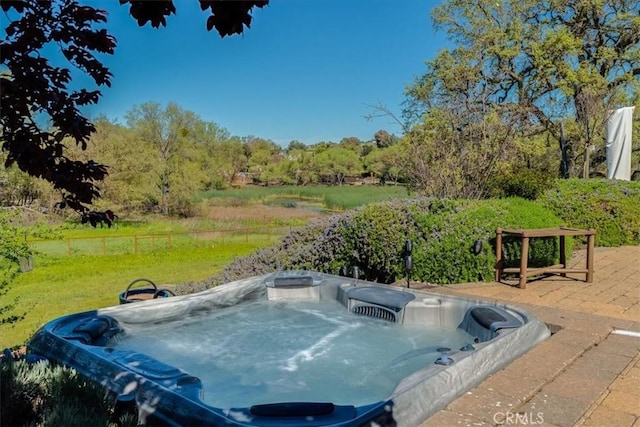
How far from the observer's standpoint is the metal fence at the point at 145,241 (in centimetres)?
1495

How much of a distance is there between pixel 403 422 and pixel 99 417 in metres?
1.38

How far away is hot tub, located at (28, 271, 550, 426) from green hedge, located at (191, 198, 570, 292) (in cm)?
92

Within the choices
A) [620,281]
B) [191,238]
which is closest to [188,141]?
[191,238]

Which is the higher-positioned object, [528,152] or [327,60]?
[327,60]

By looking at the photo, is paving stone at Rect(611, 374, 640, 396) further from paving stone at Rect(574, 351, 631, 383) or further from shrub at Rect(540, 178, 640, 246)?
shrub at Rect(540, 178, 640, 246)

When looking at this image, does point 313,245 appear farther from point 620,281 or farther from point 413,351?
point 620,281

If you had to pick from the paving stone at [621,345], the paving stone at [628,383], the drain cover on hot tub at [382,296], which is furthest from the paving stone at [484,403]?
the drain cover on hot tub at [382,296]

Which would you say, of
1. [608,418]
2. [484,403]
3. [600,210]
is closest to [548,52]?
[600,210]

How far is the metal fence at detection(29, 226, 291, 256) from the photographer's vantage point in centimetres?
1495

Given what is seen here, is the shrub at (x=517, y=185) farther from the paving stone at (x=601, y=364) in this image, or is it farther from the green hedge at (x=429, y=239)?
the paving stone at (x=601, y=364)

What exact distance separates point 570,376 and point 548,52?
14830 mm

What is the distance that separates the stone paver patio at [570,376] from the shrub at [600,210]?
12.3 feet

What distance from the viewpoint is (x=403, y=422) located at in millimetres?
2178

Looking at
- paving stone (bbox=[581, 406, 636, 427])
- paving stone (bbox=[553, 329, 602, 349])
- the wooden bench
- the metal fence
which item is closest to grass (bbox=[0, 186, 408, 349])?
the metal fence
